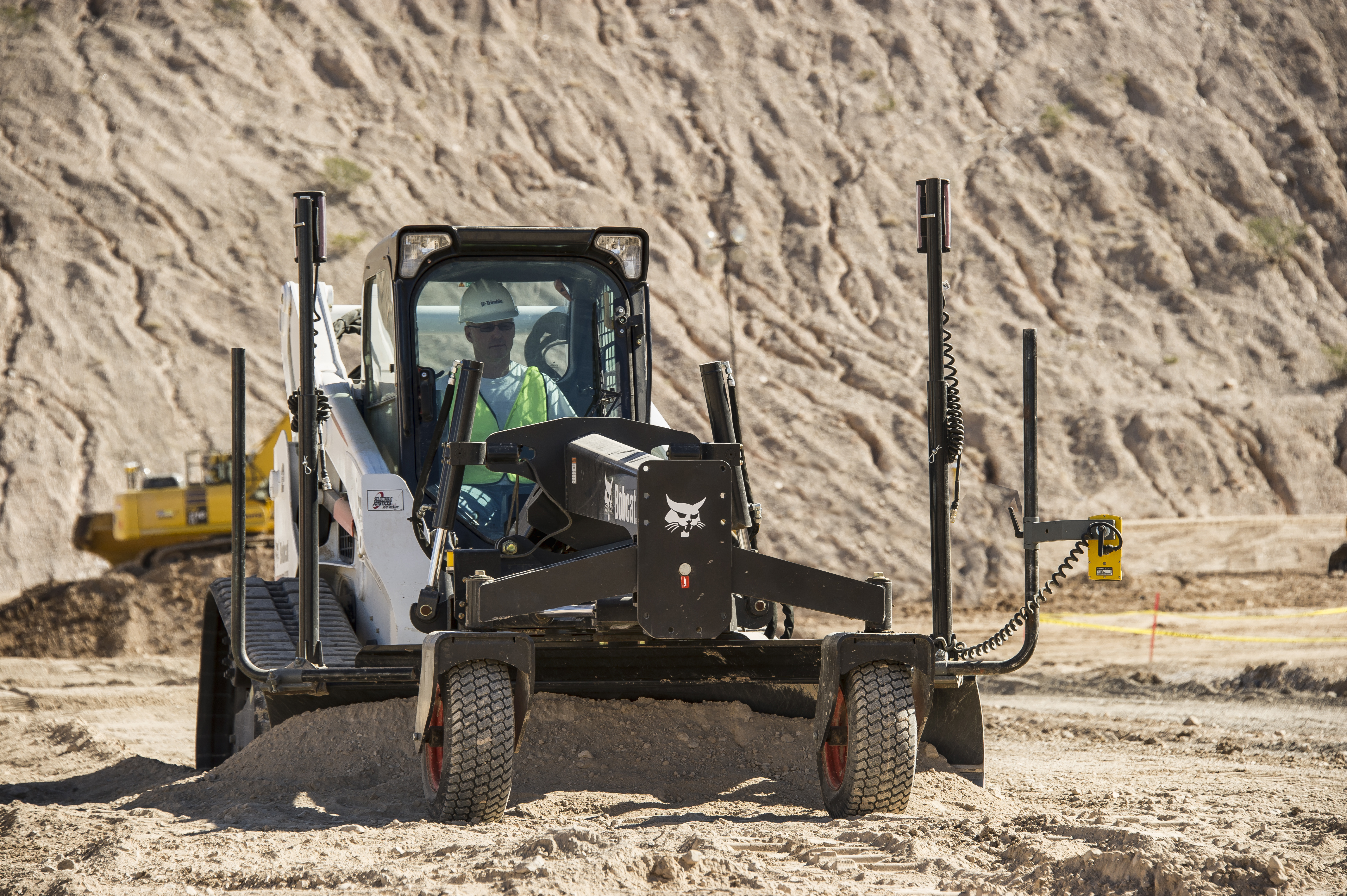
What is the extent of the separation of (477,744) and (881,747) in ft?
5.05

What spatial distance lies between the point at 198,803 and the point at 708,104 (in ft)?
82.4

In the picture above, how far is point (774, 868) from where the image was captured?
4.50m

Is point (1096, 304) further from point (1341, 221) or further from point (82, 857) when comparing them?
point (82, 857)

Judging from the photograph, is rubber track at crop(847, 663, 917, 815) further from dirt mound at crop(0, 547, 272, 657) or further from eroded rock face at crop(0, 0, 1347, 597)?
eroded rock face at crop(0, 0, 1347, 597)

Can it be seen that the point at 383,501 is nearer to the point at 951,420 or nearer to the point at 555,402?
the point at 555,402

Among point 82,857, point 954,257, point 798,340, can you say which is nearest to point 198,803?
point 82,857

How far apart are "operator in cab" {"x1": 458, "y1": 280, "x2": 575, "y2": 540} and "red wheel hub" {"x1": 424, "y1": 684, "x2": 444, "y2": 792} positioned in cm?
104

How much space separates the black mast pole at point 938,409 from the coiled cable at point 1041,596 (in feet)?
0.69

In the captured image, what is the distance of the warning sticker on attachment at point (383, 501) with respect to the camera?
6512 millimetres

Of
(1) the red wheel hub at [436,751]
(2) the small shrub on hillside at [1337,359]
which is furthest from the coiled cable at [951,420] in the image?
(2) the small shrub on hillside at [1337,359]

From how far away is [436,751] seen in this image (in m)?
5.42

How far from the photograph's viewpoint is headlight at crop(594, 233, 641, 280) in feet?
23.3

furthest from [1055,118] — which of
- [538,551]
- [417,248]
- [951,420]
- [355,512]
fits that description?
[538,551]

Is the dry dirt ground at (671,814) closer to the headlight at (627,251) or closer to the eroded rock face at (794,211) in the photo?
the headlight at (627,251)
